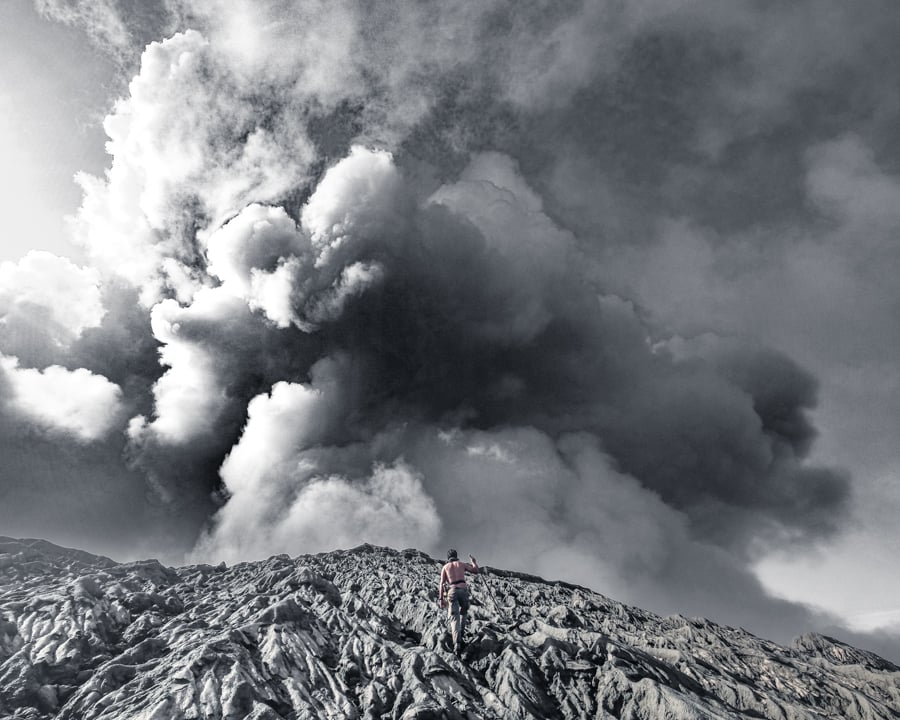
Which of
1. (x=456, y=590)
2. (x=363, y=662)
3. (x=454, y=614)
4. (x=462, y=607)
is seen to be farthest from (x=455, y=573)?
(x=363, y=662)

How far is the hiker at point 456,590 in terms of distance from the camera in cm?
3984

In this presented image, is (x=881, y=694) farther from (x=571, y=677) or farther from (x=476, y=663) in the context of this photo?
(x=476, y=663)

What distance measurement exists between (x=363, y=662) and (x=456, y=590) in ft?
34.4

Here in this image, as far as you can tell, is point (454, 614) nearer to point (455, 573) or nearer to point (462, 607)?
point (462, 607)

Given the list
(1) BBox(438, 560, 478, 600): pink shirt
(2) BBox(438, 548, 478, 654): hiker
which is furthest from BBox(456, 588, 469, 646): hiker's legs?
(1) BBox(438, 560, 478, 600): pink shirt

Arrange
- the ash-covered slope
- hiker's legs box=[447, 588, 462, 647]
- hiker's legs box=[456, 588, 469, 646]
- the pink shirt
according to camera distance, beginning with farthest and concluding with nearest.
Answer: hiker's legs box=[456, 588, 469, 646] → hiker's legs box=[447, 588, 462, 647] → the pink shirt → the ash-covered slope

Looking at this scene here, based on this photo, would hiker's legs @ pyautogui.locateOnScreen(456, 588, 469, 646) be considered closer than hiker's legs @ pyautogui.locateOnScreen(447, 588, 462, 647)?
No

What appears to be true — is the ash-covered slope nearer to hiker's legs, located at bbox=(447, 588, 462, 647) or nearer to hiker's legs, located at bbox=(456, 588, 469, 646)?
hiker's legs, located at bbox=(456, 588, 469, 646)

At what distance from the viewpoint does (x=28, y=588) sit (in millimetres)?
61656

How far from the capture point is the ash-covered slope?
34.0 metres

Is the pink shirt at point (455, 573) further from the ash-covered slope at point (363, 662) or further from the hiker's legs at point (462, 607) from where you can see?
the ash-covered slope at point (363, 662)

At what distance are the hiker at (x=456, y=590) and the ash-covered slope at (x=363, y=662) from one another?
5.30 feet

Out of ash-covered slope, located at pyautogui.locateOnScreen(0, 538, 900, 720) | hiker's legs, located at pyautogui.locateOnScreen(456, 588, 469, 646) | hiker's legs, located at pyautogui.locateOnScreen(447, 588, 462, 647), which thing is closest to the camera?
ash-covered slope, located at pyautogui.locateOnScreen(0, 538, 900, 720)

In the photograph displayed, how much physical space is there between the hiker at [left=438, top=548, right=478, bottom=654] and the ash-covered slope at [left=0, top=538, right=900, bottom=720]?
1.61 metres
